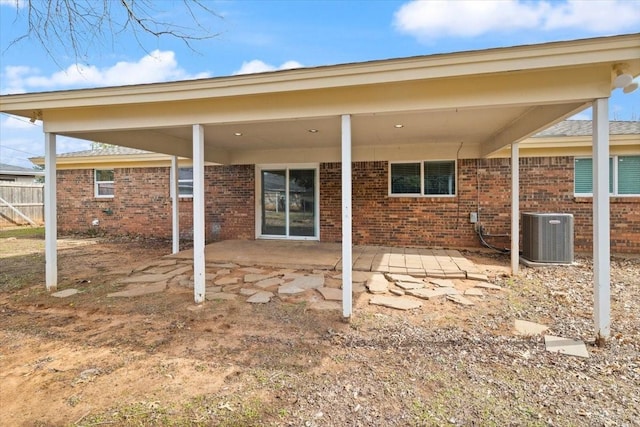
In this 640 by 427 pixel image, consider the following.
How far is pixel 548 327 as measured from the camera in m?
3.58

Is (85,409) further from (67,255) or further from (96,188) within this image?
(96,188)

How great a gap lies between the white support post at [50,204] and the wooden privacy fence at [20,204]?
12.9 m

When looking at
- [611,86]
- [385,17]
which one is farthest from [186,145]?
[611,86]

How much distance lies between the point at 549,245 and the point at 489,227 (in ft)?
5.38

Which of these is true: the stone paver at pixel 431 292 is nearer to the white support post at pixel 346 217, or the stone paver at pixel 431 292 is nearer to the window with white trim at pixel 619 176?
the white support post at pixel 346 217

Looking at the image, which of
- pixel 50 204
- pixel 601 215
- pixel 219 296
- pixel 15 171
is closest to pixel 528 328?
pixel 601 215

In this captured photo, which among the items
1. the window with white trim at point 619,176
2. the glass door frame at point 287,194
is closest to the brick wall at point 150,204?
the glass door frame at point 287,194

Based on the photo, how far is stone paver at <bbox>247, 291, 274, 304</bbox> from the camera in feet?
14.6

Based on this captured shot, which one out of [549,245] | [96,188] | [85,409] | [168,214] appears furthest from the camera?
[96,188]

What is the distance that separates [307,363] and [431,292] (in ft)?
8.38

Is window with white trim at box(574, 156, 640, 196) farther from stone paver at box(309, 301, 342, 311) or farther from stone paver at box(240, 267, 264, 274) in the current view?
stone paver at box(240, 267, 264, 274)

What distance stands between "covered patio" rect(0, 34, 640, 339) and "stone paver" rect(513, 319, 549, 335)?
498 mm

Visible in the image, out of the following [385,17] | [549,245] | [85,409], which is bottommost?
[85,409]

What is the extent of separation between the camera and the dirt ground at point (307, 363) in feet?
7.26
